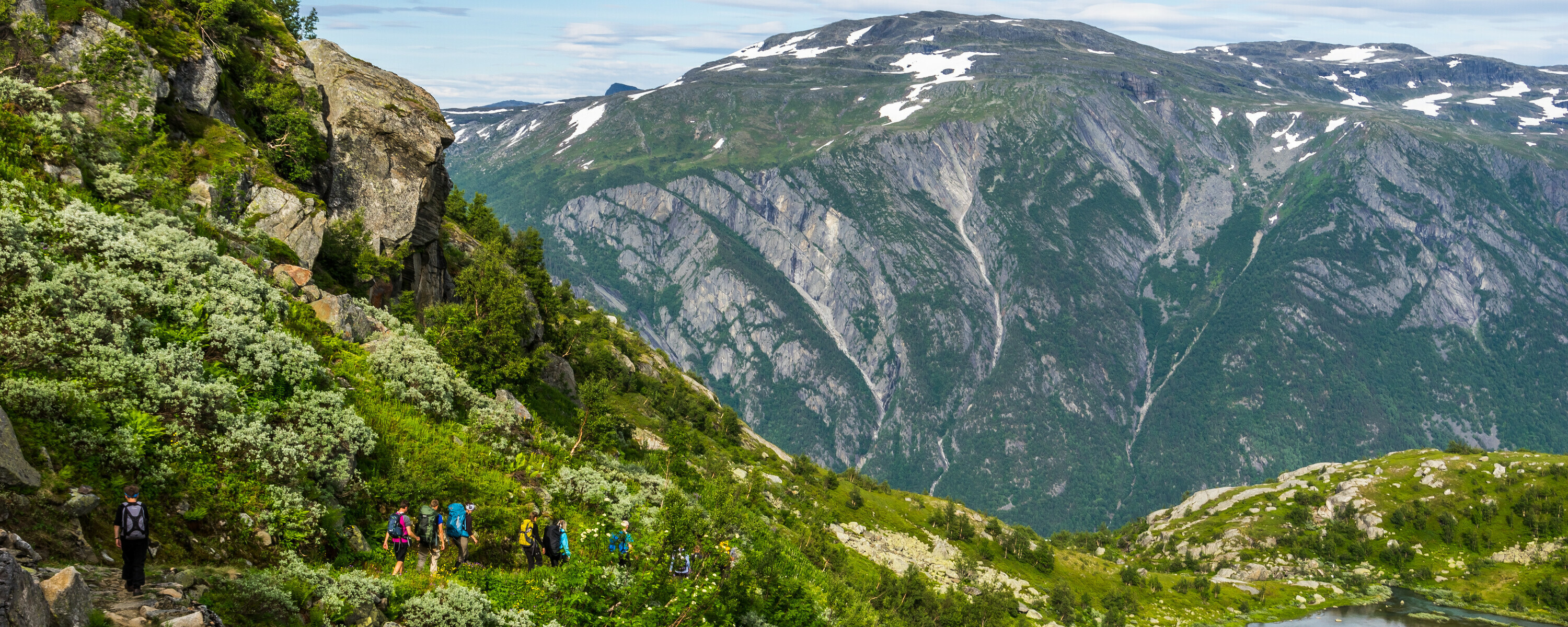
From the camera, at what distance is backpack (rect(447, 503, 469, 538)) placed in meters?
22.0

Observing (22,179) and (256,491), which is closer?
(256,491)

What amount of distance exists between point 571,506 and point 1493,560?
188 metres

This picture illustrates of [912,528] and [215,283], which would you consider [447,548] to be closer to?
[215,283]

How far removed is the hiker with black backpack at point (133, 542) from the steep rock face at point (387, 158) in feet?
92.3

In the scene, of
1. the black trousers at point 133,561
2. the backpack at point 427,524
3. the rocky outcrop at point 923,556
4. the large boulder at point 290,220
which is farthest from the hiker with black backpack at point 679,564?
the rocky outcrop at point 923,556

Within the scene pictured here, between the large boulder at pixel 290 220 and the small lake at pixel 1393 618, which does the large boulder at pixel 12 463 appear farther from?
the small lake at pixel 1393 618

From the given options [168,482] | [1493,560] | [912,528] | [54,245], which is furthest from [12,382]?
[1493,560]

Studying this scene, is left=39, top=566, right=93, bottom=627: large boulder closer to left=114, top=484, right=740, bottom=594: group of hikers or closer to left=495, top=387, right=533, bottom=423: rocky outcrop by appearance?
left=114, top=484, right=740, bottom=594: group of hikers

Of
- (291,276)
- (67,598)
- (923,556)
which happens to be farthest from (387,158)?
(923,556)

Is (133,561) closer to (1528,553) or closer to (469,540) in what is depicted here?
(469,540)

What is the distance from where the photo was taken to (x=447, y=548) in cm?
2225

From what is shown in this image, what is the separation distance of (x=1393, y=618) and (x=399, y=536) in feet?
490

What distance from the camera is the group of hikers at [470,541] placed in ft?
68.8

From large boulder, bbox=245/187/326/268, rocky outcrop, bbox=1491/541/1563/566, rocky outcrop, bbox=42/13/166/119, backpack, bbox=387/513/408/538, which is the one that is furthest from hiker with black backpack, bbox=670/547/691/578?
rocky outcrop, bbox=1491/541/1563/566
